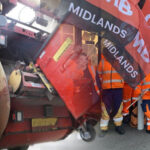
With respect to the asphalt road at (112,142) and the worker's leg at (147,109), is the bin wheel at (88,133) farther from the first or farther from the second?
the worker's leg at (147,109)

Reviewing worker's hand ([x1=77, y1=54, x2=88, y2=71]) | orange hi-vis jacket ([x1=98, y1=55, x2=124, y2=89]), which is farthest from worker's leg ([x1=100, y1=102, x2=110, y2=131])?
worker's hand ([x1=77, y1=54, x2=88, y2=71])

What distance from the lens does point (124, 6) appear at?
183cm

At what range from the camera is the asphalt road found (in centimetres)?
264

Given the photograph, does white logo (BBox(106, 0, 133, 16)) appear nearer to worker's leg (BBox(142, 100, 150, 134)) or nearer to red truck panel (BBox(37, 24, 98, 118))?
red truck panel (BBox(37, 24, 98, 118))

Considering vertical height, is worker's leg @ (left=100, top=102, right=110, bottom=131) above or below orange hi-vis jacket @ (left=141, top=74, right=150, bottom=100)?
below

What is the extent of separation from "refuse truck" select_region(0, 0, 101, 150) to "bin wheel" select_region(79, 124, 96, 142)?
0.35m

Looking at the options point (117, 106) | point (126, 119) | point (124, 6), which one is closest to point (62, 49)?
point (124, 6)

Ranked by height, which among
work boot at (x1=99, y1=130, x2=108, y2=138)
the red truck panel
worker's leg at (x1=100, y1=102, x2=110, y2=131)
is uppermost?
the red truck panel

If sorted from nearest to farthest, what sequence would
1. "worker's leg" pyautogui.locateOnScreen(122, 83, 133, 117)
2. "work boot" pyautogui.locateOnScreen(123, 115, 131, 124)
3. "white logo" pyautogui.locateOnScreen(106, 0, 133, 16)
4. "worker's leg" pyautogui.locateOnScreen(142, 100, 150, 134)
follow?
"white logo" pyautogui.locateOnScreen(106, 0, 133, 16) < "worker's leg" pyautogui.locateOnScreen(142, 100, 150, 134) < "worker's leg" pyautogui.locateOnScreen(122, 83, 133, 117) < "work boot" pyautogui.locateOnScreen(123, 115, 131, 124)

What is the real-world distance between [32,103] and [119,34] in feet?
3.32

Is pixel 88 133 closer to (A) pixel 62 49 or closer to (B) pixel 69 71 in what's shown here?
(B) pixel 69 71

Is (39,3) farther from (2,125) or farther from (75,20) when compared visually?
(2,125)

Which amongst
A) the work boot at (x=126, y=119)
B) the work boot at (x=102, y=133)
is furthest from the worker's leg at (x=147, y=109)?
the work boot at (x=102, y=133)

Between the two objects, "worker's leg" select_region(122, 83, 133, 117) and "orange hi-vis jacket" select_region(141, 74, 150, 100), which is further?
"worker's leg" select_region(122, 83, 133, 117)
